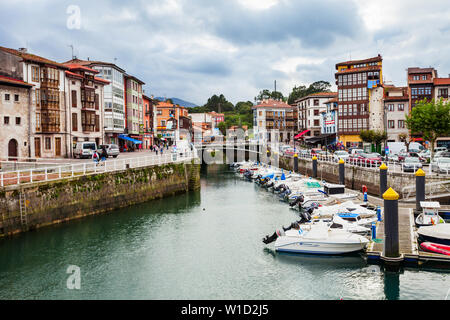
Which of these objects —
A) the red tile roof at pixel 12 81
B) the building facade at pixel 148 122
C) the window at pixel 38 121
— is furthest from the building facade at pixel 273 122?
the red tile roof at pixel 12 81

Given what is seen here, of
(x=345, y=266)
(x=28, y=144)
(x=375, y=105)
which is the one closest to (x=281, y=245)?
(x=345, y=266)

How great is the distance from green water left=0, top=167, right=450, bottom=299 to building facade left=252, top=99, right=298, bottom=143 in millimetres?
97320

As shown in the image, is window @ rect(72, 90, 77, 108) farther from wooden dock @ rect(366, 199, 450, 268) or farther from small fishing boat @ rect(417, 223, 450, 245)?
small fishing boat @ rect(417, 223, 450, 245)

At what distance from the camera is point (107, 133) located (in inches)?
2753

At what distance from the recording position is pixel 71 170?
3475 centimetres

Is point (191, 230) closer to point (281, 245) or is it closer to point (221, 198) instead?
point (281, 245)

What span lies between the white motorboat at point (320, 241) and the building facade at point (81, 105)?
3940cm

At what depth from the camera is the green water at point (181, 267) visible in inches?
794

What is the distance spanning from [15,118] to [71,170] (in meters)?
17.3

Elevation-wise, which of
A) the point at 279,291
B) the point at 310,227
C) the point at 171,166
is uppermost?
the point at 171,166

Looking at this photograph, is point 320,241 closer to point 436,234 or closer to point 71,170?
point 436,234

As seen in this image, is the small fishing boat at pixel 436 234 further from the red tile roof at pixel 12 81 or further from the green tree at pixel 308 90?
the green tree at pixel 308 90

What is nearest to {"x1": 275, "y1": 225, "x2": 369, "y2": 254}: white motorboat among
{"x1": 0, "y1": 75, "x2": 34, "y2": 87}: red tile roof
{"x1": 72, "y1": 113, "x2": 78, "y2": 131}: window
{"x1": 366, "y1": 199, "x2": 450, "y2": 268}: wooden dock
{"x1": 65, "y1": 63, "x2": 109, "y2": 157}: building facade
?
{"x1": 366, "y1": 199, "x2": 450, "y2": 268}: wooden dock

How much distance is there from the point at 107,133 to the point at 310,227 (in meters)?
51.6
